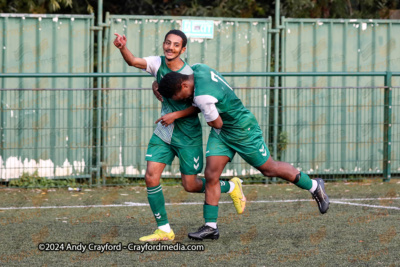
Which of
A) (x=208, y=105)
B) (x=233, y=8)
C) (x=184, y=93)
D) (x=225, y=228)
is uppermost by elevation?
(x=233, y=8)

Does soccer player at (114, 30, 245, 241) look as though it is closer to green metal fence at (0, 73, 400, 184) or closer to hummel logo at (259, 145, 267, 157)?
hummel logo at (259, 145, 267, 157)

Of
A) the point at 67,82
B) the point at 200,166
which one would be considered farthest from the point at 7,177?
the point at 200,166

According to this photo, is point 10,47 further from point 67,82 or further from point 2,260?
point 2,260

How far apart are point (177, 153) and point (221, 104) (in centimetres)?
75

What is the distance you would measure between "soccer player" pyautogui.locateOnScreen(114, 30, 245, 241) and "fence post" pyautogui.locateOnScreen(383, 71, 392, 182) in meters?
4.83

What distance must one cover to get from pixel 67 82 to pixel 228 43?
2501 mm

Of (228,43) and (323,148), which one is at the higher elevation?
(228,43)

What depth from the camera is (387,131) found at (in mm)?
10883

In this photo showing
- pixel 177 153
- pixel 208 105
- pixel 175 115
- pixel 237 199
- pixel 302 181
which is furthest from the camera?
pixel 237 199

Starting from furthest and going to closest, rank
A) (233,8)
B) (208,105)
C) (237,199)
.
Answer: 1. (233,8)
2. (237,199)
3. (208,105)

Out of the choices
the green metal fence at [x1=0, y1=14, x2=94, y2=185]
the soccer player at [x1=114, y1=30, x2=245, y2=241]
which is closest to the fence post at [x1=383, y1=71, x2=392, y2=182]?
the green metal fence at [x1=0, y1=14, x2=94, y2=185]

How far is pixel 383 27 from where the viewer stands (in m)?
11.4

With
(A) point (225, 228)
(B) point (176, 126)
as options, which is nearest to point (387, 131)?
(A) point (225, 228)

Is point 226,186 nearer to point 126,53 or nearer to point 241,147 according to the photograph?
point 241,147
